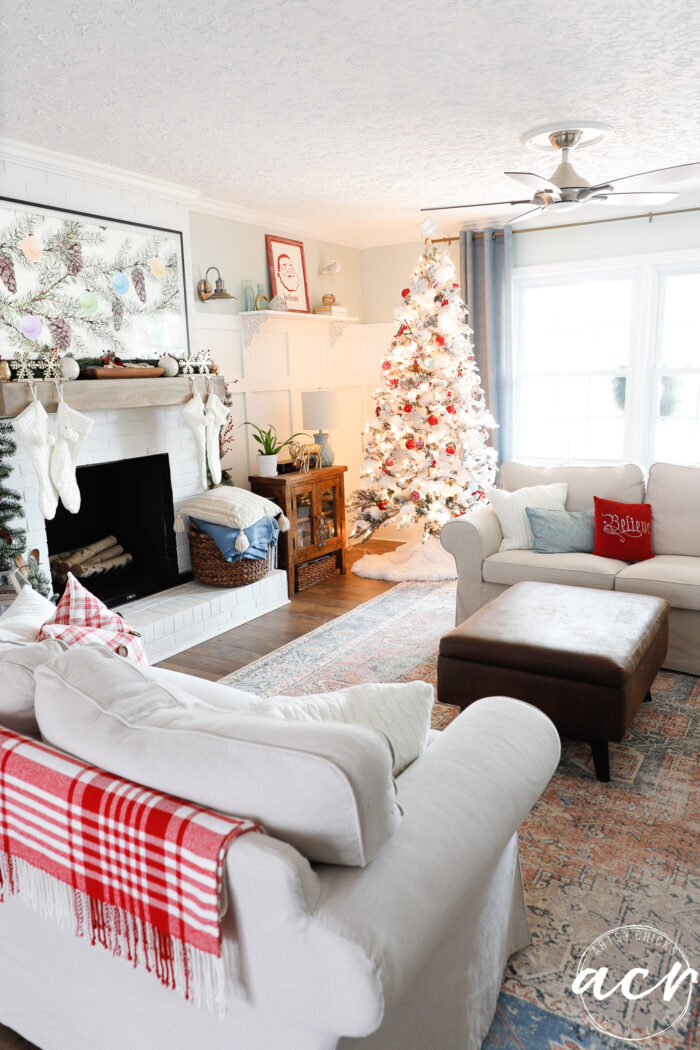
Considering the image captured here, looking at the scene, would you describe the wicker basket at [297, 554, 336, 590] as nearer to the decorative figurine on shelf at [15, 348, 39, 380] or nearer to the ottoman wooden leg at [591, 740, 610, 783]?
the decorative figurine on shelf at [15, 348, 39, 380]

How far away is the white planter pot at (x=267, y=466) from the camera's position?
16.7ft

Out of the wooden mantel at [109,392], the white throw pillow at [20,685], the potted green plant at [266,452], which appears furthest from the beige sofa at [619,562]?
the white throw pillow at [20,685]

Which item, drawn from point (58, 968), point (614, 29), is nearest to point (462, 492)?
point (614, 29)

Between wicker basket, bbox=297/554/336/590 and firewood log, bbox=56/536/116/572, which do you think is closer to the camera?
firewood log, bbox=56/536/116/572

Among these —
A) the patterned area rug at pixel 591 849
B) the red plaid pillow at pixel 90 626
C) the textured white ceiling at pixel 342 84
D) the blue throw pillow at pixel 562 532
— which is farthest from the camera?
the blue throw pillow at pixel 562 532

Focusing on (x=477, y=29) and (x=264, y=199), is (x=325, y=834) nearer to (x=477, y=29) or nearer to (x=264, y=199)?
(x=477, y=29)

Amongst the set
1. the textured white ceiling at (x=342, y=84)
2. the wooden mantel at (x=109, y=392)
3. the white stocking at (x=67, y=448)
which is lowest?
the white stocking at (x=67, y=448)

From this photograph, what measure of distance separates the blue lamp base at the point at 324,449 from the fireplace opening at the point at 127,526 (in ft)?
4.29

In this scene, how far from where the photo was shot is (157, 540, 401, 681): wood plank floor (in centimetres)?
389

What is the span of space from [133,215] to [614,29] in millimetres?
2734

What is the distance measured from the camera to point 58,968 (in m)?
1.51

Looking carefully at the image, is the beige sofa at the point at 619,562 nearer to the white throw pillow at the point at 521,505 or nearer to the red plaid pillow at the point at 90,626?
the white throw pillow at the point at 521,505

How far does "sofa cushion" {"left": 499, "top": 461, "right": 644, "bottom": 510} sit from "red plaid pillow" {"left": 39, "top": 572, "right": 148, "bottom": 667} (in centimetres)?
302

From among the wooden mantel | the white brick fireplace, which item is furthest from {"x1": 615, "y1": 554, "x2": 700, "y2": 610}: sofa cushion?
the wooden mantel
